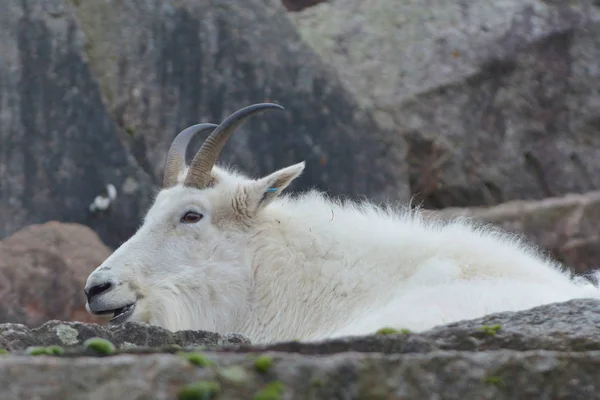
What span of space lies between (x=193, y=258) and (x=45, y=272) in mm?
4105

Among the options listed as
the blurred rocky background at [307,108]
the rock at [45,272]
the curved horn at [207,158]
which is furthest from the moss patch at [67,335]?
the blurred rocky background at [307,108]

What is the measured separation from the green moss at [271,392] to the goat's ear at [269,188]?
4293mm

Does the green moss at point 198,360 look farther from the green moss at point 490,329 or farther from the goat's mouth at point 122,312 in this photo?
the goat's mouth at point 122,312

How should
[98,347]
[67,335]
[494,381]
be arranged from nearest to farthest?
[494,381] < [98,347] < [67,335]

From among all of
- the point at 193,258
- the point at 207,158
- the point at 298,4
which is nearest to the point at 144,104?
the point at 298,4

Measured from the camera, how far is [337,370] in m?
2.67

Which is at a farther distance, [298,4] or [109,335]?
[298,4]

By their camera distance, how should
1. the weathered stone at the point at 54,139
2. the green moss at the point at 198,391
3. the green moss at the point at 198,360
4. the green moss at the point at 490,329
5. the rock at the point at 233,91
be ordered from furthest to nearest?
the rock at the point at 233,91 < the weathered stone at the point at 54,139 < the green moss at the point at 490,329 < the green moss at the point at 198,360 < the green moss at the point at 198,391

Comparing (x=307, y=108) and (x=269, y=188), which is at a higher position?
(x=269, y=188)

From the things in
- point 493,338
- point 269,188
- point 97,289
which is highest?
point 493,338

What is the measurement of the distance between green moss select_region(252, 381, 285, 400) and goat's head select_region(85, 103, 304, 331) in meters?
4.01

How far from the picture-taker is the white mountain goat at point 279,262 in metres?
6.01

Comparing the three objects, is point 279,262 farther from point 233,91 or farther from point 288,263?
point 233,91

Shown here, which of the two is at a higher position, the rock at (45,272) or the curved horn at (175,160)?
the curved horn at (175,160)
